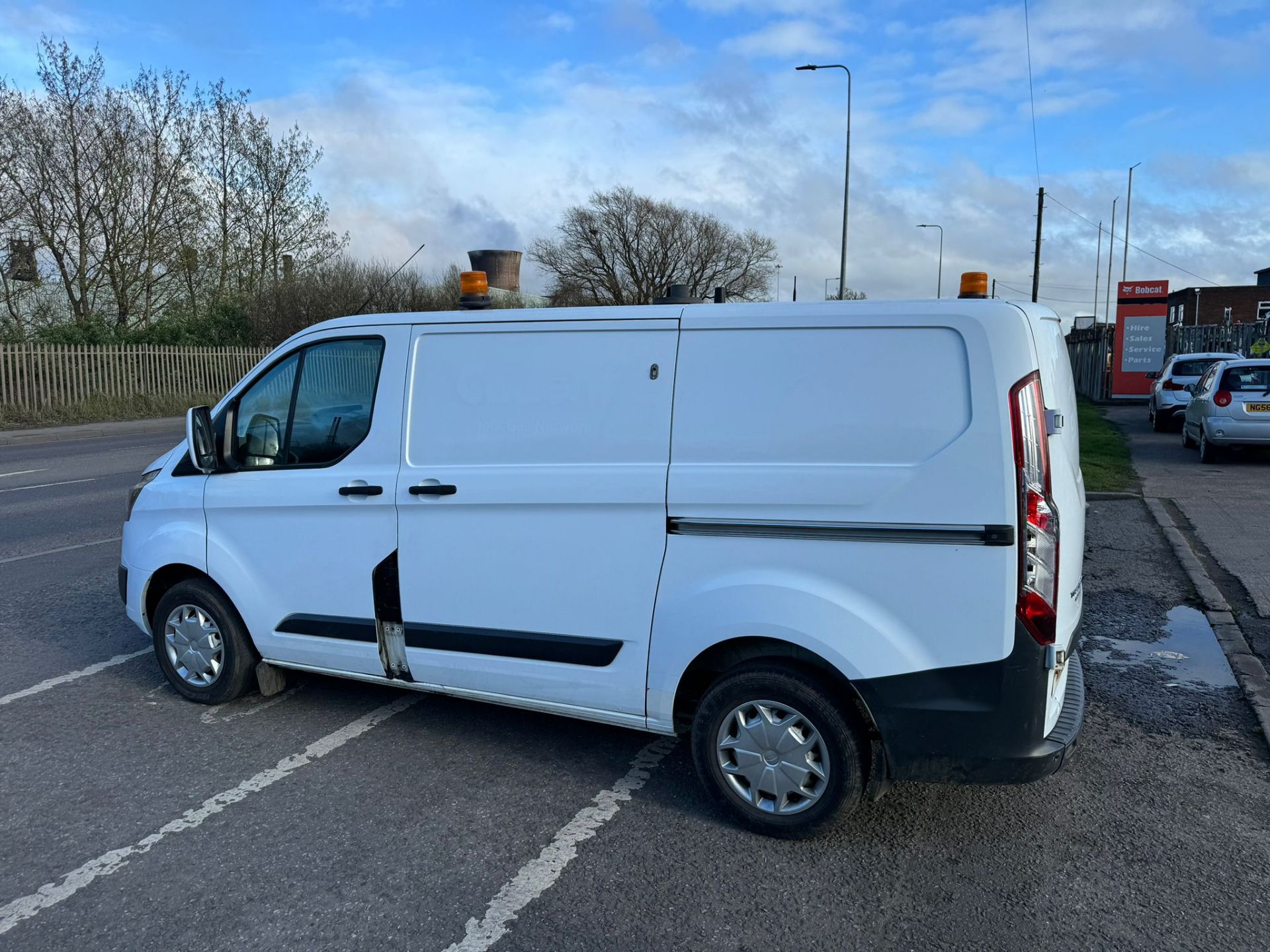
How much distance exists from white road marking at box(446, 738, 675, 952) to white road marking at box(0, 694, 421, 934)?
1.31m

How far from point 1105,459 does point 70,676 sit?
559 inches

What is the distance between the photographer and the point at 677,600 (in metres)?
3.60

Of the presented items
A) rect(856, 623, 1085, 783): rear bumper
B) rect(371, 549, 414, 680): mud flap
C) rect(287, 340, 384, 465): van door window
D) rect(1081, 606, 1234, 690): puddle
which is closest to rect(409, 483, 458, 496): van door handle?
rect(371, 549, 414, 680): mud flap

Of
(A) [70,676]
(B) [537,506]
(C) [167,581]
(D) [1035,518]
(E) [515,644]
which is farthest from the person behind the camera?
(A) [70,676]

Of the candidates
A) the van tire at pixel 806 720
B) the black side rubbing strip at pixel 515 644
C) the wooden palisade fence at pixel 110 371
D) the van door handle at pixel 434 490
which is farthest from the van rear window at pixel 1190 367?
the wooden palisade fence at pixel 110 371

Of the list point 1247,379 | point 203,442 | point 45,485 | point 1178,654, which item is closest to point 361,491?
point 203,442

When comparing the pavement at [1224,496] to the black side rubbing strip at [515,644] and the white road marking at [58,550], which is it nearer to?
the black side rubbing strip at [515,644]

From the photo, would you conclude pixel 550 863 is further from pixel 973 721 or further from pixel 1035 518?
pixel 1035 518

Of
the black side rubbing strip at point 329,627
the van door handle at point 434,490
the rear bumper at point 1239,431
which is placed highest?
the van door handle at point 434,490

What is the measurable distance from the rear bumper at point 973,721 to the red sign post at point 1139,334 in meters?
29.1

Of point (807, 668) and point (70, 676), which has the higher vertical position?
point (807, 668)

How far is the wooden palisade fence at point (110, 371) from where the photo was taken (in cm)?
2398

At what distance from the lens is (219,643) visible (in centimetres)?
480

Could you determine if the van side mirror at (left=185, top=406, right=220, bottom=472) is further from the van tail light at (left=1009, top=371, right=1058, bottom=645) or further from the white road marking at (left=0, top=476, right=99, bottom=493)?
the white road marking at (left=0, top=476, right=99, bottom=493)
